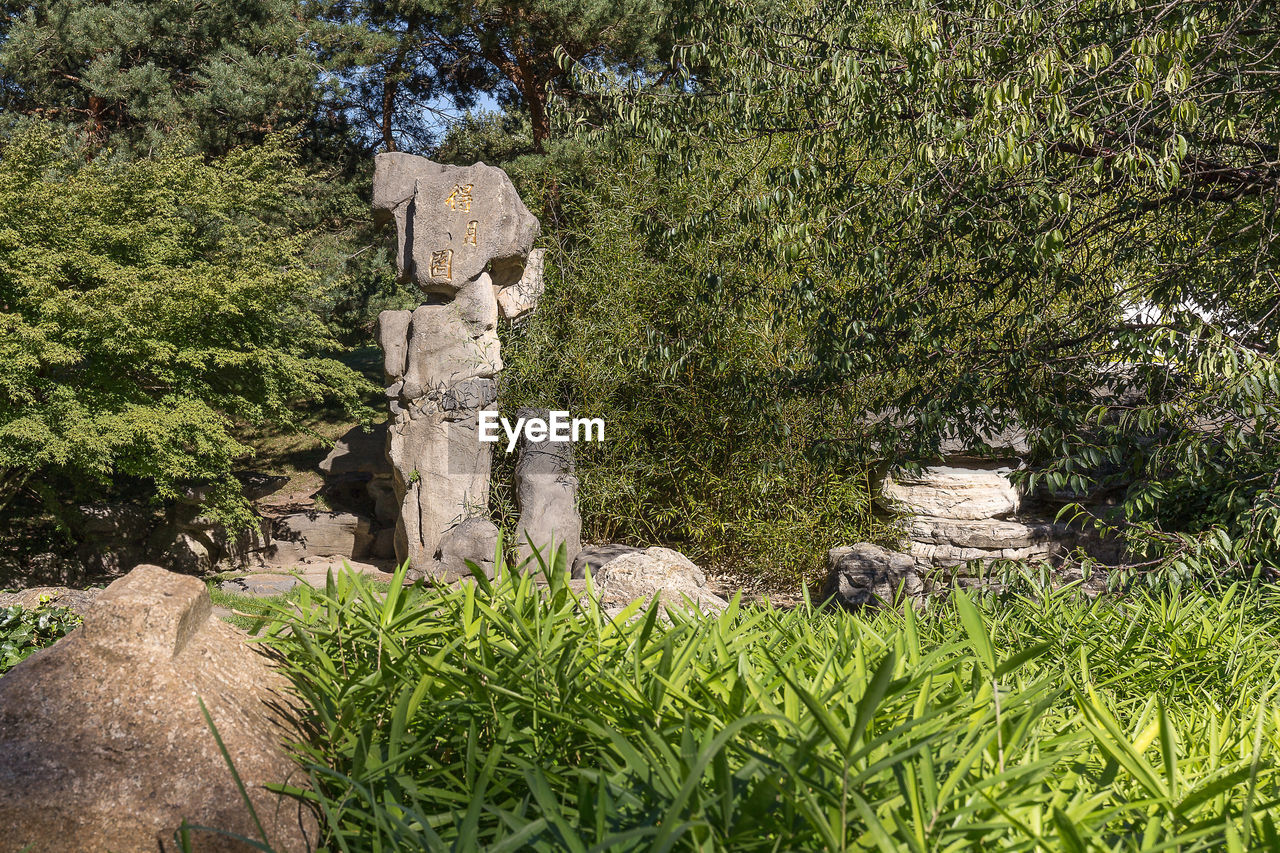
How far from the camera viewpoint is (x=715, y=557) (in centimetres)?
670

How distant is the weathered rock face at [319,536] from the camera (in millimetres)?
7723

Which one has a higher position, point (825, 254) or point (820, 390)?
point (825, 254)

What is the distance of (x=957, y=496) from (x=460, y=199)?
14.2ft

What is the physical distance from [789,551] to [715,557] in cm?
64

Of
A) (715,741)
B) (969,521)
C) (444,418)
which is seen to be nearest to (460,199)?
(444,418)

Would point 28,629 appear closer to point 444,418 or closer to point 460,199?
point 444,418

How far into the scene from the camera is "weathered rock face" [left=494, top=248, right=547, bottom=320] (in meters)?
7.12

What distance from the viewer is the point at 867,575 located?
5.64m

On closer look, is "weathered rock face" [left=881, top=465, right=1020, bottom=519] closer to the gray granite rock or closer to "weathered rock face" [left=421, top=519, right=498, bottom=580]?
the gray granite rock

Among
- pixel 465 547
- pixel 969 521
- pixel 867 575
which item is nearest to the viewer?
pixel 867 575

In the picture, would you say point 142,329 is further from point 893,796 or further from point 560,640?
point 893,796

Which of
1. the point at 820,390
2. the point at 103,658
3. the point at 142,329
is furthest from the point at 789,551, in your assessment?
the point at 103,658

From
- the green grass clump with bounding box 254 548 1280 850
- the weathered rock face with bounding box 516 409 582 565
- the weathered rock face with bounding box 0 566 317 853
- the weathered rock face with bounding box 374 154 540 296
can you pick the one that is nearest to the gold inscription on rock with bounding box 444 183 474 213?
the weathered rock face with bounding box 374 154 540 296

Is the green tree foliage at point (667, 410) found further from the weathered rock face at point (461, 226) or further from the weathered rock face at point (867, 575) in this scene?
the weathered rock face at point (461, 226)
